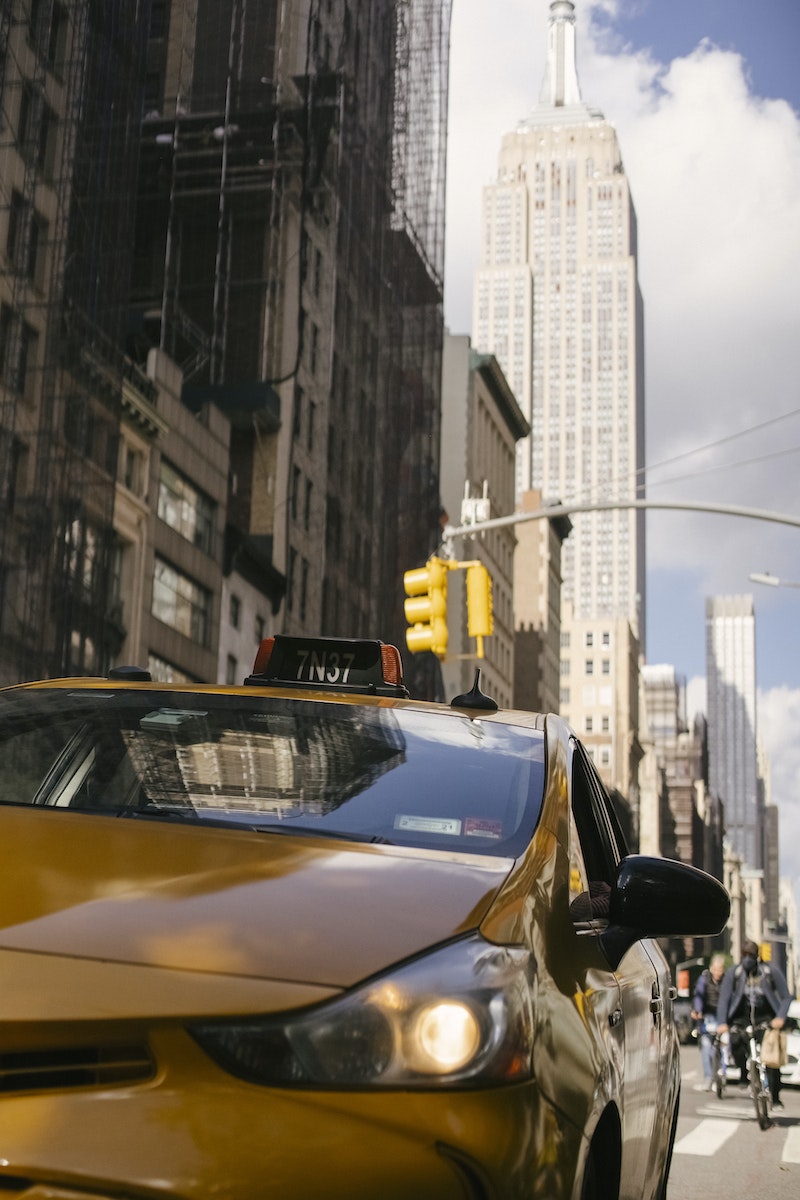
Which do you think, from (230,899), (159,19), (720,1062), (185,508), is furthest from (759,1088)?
(159,19)

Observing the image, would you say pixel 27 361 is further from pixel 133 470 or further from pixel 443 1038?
pixel 443 1038

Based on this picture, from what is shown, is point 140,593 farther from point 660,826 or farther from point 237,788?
point 660,826

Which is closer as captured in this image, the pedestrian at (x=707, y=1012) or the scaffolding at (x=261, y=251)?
the pedestrian at (x=707, y=1012)

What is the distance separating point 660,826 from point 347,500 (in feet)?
354

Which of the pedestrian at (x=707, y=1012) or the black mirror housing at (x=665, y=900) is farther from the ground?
the black mirror housing at (x=665, y=900)

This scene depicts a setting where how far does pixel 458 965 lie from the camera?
8.69 ft

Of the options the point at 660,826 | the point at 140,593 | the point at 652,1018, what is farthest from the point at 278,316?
the point at 660,826

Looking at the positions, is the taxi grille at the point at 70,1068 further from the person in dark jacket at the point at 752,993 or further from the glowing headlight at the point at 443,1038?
the person in dark jacket at the point at 752,993

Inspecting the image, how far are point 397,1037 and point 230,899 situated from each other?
0.40m

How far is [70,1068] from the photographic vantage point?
97.6 inches

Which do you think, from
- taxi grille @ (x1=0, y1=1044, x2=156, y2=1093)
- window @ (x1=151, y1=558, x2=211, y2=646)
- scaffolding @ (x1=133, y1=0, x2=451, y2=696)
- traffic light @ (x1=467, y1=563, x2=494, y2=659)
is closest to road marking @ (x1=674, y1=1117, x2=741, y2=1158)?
traffic light @ (x1=467, y1=563, x2=494, y2=659)

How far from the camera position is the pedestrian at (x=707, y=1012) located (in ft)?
68.7

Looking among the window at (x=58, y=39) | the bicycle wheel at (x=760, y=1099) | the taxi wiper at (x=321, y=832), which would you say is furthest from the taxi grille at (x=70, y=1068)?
the window at (x=58, y=39)

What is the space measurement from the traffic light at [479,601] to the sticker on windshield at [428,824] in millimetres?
14690
